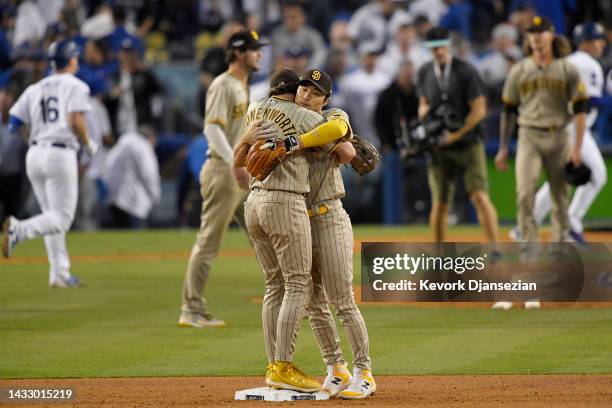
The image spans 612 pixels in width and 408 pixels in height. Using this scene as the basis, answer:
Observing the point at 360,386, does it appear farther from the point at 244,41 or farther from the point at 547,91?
the point at 547,91

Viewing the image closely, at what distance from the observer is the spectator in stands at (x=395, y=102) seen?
780 inches

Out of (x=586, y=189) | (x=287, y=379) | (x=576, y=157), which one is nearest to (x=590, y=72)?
(x=586, y=189)

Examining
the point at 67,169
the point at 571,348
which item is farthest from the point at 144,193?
the point at 571,348

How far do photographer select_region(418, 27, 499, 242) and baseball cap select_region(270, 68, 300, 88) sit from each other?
5492 mm

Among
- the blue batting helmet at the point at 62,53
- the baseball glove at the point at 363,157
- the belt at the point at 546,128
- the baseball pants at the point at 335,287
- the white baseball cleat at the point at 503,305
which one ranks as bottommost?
the white baseball cleat at the point at 503,305

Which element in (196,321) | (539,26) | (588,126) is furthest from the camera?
(588,126)

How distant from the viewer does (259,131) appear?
7.41 m

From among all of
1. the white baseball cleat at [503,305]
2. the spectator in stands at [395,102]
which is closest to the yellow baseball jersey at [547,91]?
the white baseball cleat at [503,305]

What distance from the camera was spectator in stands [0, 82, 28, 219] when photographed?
19891 millimetres

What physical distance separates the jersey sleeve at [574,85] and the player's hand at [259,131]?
525 cm

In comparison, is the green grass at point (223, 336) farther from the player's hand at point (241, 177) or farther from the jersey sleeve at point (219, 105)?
the jersey sleeve at point (219, 105)

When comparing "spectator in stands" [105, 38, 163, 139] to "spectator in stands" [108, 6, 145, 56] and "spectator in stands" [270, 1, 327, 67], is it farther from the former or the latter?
"spectator in stands" [270, 1, 327, 67]

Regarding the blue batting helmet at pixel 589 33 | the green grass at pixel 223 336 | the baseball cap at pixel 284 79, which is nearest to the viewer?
the baseball cap at pixel 284 79

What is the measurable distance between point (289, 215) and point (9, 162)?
1332 centimetres
